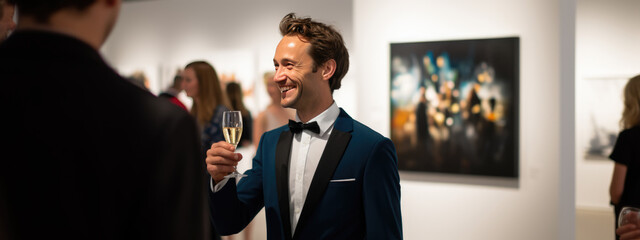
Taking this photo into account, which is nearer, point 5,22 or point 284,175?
point 5,22

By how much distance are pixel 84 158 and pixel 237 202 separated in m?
1.36

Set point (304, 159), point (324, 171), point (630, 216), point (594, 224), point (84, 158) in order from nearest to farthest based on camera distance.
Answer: point (84, 158) → point (324, 171) → point (304, 159) → point (630, 216) → point (594, 224)

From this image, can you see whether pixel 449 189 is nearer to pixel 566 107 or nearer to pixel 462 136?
pixel 462 136

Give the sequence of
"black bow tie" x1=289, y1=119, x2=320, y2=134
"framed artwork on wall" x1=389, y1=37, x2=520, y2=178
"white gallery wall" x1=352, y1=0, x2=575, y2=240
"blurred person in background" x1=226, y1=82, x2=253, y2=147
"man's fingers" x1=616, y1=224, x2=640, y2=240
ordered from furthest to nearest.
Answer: "blurred person in background" x1=226, y1=82, x2=253, y2=147, "framed artwork on wall" x1=389, y1=37, x2=520, y2=178, "white gallery wall" x1=352, y1=0, x2=575, y2=240, "man's fingers" x1=616, y1=224, x2=640, y2=240, "black bow tie" x1=289, y1=119, x2=320, y2=134

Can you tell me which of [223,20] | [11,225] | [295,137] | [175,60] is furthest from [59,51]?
[175,60]

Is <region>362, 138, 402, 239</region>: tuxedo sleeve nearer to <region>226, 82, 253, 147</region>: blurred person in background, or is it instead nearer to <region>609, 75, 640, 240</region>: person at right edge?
<region>609, 75, 640, 240</region>: person at right edge

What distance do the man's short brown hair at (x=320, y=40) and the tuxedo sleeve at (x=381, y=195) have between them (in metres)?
0.42

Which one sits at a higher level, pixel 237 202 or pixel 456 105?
pixel 456 105

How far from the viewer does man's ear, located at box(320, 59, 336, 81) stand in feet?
7.53

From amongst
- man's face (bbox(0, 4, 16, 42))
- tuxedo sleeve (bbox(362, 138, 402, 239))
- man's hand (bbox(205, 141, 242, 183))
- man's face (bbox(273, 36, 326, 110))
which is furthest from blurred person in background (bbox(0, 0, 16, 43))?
tuxedo sleeve (bbox(362, 138, 402, 239))

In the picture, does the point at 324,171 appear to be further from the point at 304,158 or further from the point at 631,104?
the point at 631,104

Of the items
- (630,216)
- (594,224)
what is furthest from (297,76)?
(594,224)

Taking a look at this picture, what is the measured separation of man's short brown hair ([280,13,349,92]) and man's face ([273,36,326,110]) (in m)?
0.03

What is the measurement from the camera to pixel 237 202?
218 centimetres
